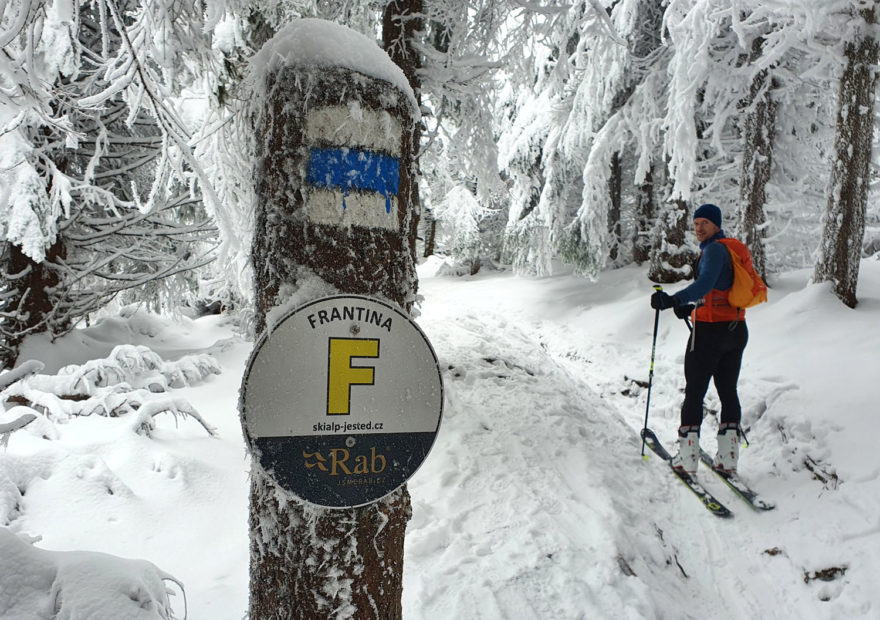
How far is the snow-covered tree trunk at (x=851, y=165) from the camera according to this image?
6469 mm

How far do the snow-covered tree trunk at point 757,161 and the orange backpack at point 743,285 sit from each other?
419 centimetres

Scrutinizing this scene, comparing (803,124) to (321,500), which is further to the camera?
(803,124)

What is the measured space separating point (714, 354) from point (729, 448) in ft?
2.86

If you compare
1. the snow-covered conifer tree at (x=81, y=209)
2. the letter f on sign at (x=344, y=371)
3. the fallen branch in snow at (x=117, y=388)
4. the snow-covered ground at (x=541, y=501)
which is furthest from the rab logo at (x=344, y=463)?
the snow-covered conifer tree at (x=81, y=209)

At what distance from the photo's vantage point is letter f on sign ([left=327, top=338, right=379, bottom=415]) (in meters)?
1.30

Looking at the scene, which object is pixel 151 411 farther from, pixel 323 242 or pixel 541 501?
pixel 323 242

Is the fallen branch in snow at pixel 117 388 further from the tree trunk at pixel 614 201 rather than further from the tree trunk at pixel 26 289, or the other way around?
the tree trunk at pixel 614 201

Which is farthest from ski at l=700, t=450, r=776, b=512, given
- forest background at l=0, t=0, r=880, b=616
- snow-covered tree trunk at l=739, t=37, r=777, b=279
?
snow-covered tree trunk at l=739, t=37, r=777, b=279

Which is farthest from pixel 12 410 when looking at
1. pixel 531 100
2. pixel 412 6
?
pixel 531 100

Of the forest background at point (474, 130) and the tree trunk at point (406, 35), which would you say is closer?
the forest background at point (474, 130)

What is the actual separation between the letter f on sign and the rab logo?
11 centimetres

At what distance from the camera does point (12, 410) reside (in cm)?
391

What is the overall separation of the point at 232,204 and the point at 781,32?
7220 mm

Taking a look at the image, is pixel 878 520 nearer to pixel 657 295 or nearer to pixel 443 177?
pixel 657 295
